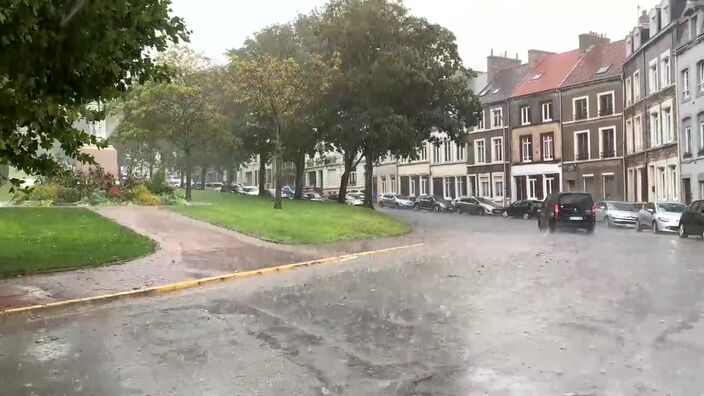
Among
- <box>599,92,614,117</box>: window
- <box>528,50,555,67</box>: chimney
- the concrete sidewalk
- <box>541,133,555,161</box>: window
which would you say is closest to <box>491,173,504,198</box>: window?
<box>541,133,555,161</box>: window

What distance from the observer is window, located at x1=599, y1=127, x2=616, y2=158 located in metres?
49.6

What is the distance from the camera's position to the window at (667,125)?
39.3 metres

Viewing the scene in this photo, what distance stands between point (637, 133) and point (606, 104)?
226 inches

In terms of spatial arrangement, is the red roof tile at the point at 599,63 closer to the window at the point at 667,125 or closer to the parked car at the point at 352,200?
the window at the point at 667,125

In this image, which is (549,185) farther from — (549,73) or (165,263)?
(165,263)

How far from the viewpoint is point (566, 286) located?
1170 cm

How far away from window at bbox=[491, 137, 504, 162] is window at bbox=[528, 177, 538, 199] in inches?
152

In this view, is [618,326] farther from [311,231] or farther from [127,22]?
[311,231]

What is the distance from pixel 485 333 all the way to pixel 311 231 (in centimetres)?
1561

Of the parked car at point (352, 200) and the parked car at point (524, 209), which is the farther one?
the parked car at point (352, 200)

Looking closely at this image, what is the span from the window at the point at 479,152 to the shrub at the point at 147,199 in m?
37.4

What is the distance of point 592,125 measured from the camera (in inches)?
2019

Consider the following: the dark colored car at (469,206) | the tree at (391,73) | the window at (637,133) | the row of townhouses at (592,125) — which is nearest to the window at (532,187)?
the row of townhouses at (592,125)

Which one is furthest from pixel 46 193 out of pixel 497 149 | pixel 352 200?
pixel 497 149
